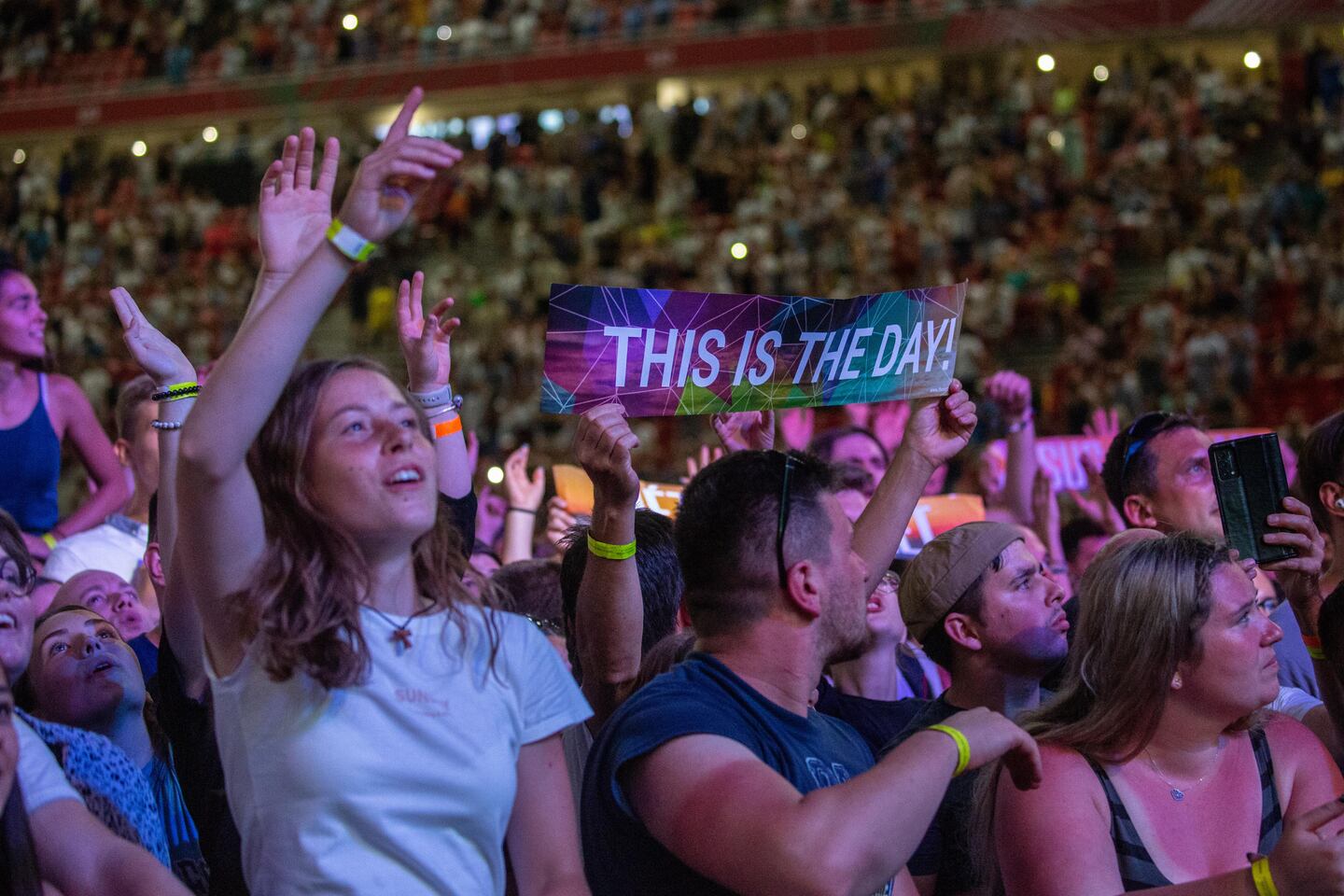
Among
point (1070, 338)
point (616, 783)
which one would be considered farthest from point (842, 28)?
point (616, 783)

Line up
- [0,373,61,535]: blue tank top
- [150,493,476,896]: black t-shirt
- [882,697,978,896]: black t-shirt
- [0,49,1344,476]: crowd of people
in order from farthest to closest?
[0,49,1344,476]: crowd of people
[0,373,61,535]: blue tank top
[882,697,978,896]: black t-shirt
[150,493,476,896]: black t-shirt

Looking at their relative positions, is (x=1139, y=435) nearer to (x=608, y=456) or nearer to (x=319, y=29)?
(x=608, y=456)

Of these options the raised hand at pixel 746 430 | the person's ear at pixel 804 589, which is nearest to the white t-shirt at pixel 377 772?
the person's ear at pixel 804 589

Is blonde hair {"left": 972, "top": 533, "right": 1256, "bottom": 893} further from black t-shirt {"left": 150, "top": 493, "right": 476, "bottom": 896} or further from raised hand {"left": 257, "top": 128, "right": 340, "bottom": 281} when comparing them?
raised hand {"left": 257, "top": 128, "right": 340, "bottom": 281}

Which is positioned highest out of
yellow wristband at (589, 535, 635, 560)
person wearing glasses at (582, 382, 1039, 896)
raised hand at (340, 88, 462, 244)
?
raised hand at (340, 88, 462, 244)

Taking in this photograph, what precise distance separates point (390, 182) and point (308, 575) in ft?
1.65

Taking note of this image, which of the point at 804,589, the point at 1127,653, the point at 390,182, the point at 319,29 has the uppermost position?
the point at 319,29

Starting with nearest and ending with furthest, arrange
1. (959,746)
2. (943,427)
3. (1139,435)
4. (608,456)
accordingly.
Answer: (959,746)
(608,456)
(943,427)
(1139,435)

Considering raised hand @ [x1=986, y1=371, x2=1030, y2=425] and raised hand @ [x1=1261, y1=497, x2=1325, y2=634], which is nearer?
raised hand @ [x1=1261, y1=497, x2=1325, y2=634]

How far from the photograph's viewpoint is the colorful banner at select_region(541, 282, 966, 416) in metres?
2.84

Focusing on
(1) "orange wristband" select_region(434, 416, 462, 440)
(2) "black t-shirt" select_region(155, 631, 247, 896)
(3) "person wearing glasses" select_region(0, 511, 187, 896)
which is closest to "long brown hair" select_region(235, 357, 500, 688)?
(3) "person wearing glasses" select_region(0, 511, 187, 896)

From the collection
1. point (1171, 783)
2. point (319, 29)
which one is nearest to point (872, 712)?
point (1171, 783)

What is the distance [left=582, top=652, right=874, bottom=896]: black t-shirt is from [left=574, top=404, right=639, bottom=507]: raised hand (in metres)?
0.39

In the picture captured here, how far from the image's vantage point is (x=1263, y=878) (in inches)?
89.7
